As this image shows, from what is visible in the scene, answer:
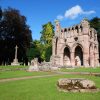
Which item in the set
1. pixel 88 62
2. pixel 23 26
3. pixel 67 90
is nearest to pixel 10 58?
pixel 23 26

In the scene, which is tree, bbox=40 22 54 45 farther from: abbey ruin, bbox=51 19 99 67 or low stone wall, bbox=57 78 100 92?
low stone wall, bbox=57 78 100 92

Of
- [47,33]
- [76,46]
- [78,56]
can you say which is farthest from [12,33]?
[78,56]

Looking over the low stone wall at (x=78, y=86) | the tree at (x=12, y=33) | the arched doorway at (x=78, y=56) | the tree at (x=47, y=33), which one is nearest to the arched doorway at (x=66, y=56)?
the arched doorway at (x=78, y=56)

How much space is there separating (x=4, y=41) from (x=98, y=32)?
28.3 meters

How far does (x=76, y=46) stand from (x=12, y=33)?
17720mm

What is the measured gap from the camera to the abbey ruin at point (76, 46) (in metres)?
47.7

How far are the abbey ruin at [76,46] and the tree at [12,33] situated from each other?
28.6 feet

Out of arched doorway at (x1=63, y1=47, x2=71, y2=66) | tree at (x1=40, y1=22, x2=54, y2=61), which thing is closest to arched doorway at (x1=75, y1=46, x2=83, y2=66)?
arched doorway at (x1=63, y1=47, x2=71, y2=66)

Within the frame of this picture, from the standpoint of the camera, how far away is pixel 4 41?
172ft

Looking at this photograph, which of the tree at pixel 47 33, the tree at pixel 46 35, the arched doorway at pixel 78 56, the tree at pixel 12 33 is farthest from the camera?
the tree at pixel 47 33

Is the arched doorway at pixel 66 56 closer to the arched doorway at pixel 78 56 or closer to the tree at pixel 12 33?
the arched doorway at pixel 78 56

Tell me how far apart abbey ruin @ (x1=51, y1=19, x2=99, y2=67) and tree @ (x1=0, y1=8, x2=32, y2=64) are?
28.6ft

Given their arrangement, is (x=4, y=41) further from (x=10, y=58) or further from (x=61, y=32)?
(x=61, y=32)

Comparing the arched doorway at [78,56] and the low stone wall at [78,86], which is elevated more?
the arched doorway at [78,56]
